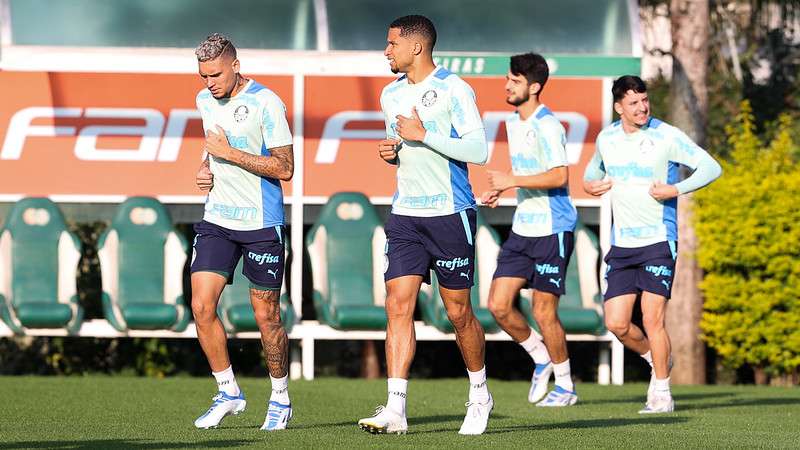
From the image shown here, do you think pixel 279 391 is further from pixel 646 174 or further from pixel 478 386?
pixel 646 174

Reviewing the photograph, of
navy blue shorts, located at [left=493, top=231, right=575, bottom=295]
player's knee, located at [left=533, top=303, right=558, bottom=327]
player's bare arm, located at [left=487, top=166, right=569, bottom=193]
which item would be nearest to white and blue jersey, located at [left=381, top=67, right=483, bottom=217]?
player's bare arm, located at [left=487, top=166, right=569, bottom=193]

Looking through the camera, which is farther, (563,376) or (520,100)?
(563,376)

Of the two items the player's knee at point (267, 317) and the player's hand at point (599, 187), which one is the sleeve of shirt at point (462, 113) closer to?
the player's knee at point (267, 317)

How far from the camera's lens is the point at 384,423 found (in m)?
7.82

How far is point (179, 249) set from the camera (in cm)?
1454

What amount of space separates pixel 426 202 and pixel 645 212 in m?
2.58

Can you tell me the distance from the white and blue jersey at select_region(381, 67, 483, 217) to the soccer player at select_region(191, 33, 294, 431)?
2.18ft

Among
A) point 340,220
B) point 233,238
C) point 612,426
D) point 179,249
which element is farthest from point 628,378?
point 233,238

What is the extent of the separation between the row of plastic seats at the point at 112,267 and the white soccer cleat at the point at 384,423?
20.7 ft

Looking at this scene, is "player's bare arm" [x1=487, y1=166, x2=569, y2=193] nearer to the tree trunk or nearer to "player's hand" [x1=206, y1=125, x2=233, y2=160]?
"player's hand" [x1=206, y1=125, x2=233, y2=160]

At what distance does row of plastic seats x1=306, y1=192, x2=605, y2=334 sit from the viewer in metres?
14.4

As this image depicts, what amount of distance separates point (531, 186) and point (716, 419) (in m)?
1.86

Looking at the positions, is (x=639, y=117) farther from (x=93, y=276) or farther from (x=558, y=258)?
(x=93, y=276)

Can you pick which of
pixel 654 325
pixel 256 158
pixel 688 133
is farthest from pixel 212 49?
pixel 688 133
